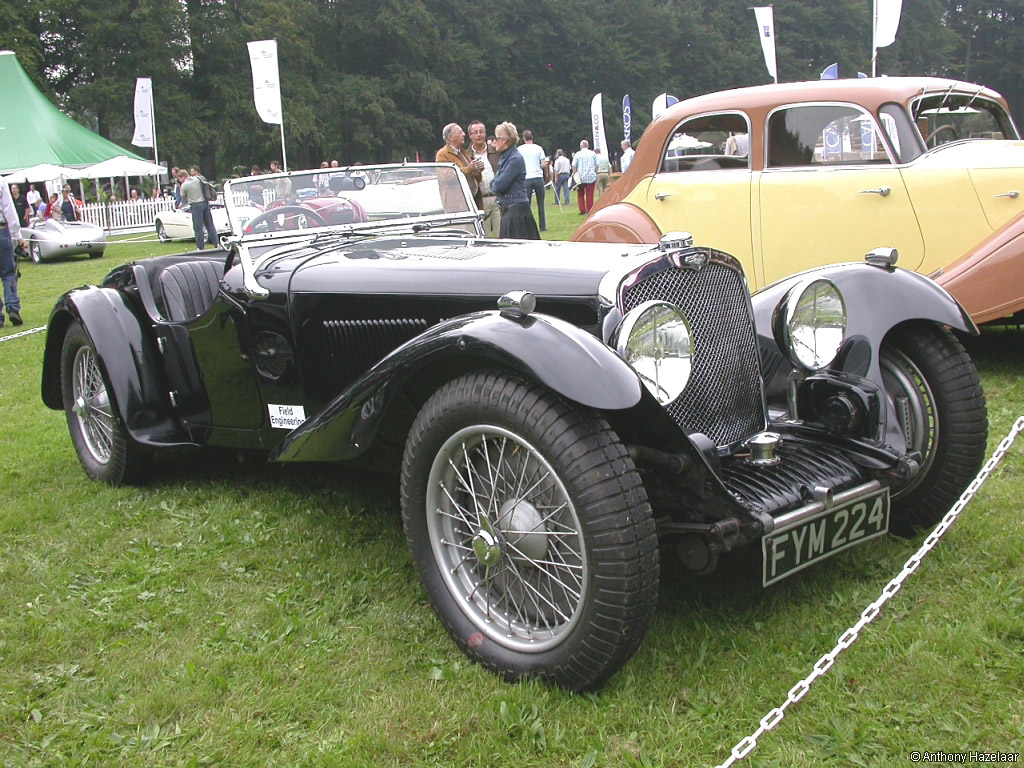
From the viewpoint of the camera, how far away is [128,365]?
4180mm

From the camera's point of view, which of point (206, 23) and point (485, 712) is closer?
point (485, 712)

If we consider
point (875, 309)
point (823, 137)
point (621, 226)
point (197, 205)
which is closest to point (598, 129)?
point (197, 205)

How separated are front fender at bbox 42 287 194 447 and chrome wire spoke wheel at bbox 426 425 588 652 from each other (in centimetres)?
194

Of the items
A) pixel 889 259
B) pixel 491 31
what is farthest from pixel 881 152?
pixel 491 31

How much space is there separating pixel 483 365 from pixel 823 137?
4.43 m

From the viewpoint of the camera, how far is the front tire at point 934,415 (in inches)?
122

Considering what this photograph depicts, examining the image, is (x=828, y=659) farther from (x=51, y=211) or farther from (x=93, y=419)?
(x=51, y=211)

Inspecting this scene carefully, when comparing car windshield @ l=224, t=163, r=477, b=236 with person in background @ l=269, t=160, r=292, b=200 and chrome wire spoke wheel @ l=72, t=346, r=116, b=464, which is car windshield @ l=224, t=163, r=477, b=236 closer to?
person in background @ l=269, t=160, r=292, b=200

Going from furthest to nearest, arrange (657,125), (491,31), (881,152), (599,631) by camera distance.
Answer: (491,31), (657,125), (881,152), (599,631)

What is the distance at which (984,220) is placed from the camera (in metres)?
5.50

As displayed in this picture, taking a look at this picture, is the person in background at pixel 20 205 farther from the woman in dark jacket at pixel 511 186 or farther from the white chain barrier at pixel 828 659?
the white chain barrier at pixel 828 659

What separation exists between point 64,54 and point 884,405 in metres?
45.5

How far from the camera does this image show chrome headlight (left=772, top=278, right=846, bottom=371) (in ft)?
→ 10.3

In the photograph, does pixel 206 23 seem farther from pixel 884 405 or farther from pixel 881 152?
pixel 884 405
